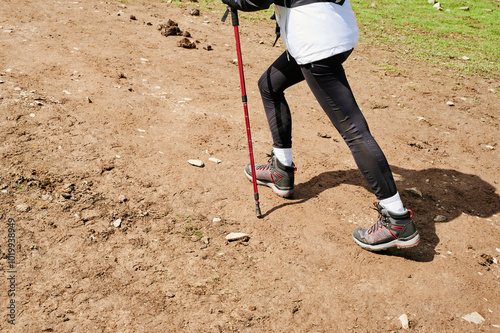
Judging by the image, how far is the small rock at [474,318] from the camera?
315cm

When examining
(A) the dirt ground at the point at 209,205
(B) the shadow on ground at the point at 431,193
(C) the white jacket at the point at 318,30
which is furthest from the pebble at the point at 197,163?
(C) the white jacket at the point at 318,30

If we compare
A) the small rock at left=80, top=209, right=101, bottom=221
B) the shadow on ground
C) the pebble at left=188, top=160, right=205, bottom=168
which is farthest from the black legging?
the small rock at left=80, top=209, right=101, bottom=221

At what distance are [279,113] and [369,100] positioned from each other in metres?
3.31

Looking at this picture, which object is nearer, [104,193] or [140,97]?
[104,193]

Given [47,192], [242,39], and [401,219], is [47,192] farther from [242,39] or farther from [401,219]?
[242,39]

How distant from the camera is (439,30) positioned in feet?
37.9

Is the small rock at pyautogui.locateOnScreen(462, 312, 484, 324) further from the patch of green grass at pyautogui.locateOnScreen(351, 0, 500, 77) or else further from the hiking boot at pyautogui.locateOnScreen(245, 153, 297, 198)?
the patch of green grass at pyautogui.locateOnScreen(351, 0, 500, 77)

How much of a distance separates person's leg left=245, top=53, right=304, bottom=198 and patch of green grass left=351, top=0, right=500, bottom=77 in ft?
19.9

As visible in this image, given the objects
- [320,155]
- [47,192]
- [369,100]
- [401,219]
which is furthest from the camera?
[369,100]

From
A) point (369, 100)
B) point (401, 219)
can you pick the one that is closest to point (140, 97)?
point (369, 100)

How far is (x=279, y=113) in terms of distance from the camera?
4.31m

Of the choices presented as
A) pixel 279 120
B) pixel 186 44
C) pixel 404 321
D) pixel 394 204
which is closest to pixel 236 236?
pixel 279 120

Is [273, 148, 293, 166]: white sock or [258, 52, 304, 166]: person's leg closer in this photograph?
[258, 52, 304, 166]: person's leg

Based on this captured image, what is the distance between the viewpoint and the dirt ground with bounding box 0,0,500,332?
3.12m
